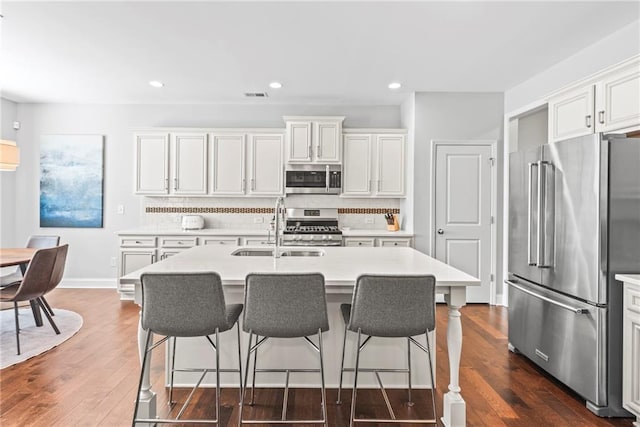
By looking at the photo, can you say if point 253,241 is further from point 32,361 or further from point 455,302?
point 455,302

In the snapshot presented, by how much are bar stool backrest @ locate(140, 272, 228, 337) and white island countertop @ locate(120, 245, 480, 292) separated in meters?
0.15

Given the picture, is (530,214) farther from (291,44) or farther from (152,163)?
(152,163)

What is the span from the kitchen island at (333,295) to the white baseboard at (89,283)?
3.53m

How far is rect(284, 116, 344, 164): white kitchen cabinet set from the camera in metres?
5.42

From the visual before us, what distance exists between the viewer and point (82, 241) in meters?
5.90

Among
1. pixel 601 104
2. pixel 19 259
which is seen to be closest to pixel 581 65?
pixel 601 104

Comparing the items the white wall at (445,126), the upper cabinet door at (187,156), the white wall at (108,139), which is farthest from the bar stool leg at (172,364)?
the white wall at (108,139)

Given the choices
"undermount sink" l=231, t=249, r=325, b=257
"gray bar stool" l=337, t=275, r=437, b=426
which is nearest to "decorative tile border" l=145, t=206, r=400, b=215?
"undermount sink" l=231, t=249, r=325, b=257

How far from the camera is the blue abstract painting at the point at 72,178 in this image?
5.88 m

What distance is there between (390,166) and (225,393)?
374 cm

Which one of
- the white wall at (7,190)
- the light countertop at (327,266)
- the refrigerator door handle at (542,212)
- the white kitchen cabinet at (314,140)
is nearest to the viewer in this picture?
the light countertop at (327,266)

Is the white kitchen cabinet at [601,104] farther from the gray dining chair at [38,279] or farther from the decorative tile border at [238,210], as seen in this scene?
the gray dining chair at [38,279]

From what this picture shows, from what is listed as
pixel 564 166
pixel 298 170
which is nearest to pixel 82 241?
pixel 298 170

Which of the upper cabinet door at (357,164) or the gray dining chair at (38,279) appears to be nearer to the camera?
the gray dining chair at (38,279)
